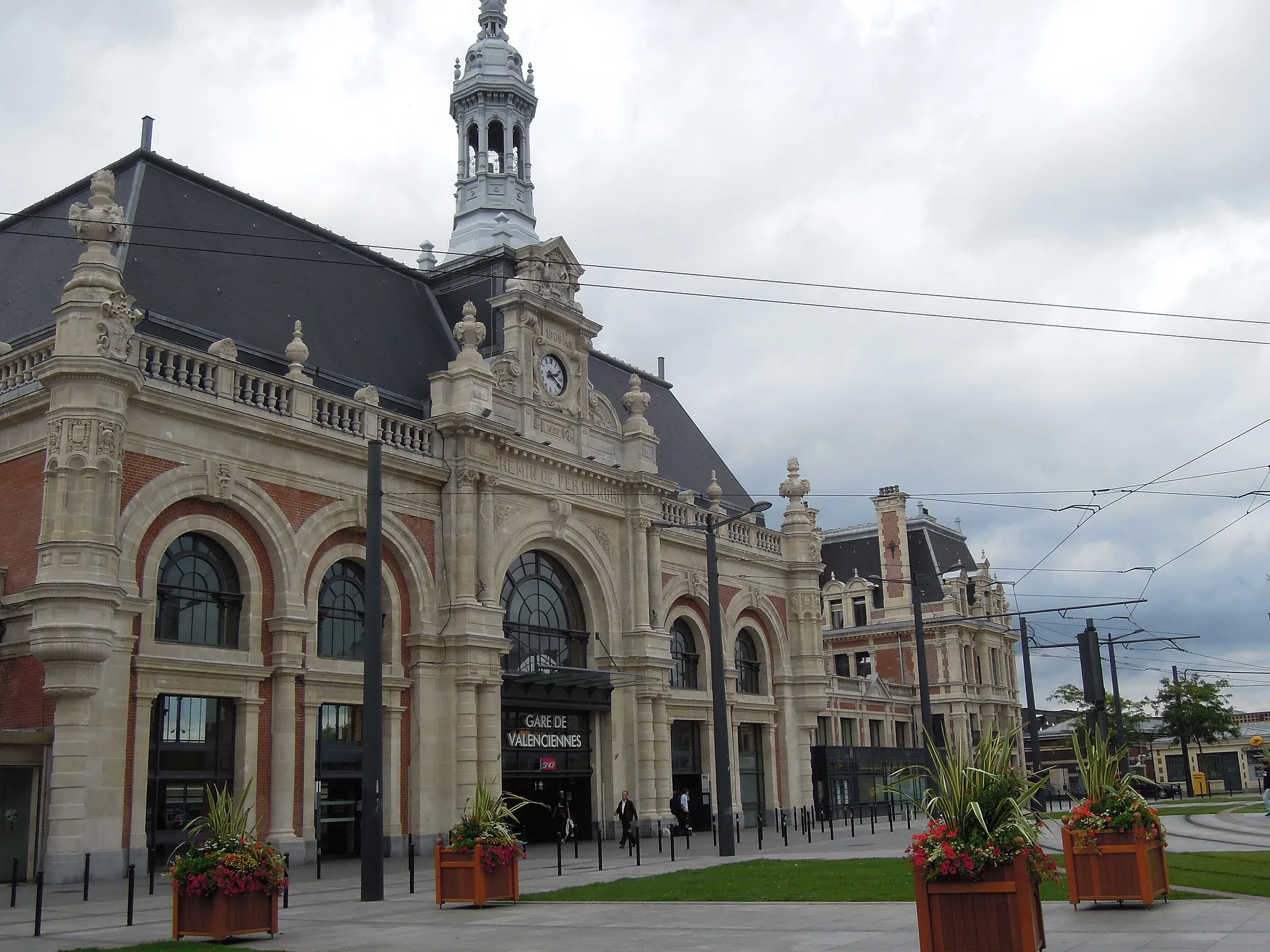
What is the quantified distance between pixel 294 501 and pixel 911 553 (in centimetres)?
5615

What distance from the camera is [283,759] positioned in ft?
87.7

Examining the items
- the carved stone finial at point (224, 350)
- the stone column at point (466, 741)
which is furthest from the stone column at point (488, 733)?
the carved stone finial at point (224, 350)

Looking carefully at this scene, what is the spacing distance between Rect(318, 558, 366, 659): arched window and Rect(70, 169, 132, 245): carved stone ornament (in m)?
9.21

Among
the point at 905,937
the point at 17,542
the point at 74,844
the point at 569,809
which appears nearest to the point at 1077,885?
the point at 905,937

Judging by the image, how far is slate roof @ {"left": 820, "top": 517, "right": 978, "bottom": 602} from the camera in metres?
76.8

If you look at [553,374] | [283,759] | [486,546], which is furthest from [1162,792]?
[283,759]

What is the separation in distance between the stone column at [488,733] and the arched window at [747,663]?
14.8 m

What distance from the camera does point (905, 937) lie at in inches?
494

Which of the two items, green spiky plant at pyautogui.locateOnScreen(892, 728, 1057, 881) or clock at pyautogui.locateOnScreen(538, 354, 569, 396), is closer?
green spiky plant at pyautogui.locateOnScreen(892, 728, 1057, 881)

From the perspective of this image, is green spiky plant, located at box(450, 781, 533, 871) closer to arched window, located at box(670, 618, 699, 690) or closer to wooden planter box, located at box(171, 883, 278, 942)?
wooden planter box, located at box(171, 883, 278, 942)

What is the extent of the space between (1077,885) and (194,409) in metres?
19.6

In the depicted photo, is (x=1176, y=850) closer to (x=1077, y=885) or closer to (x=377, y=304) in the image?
(x=1077, y=885)

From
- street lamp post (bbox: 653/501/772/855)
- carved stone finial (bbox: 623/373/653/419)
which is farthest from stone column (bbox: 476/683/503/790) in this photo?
carved stone finial (bbox: 623/373/653/419)

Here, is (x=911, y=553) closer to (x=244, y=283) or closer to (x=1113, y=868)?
(x=244, y=283)
